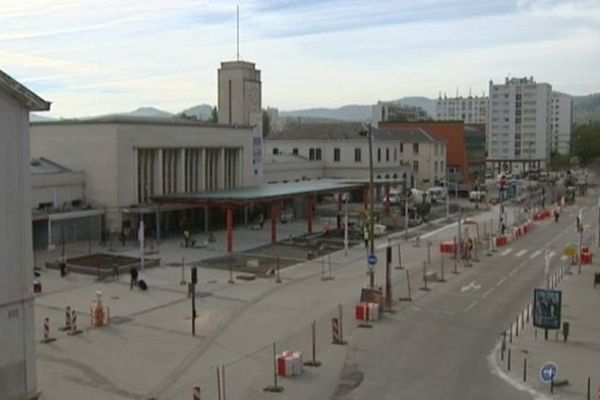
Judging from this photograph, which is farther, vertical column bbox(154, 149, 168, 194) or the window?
the window

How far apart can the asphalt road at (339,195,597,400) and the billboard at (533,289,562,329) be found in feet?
5.64

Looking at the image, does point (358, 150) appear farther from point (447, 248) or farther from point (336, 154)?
point (447, 248)

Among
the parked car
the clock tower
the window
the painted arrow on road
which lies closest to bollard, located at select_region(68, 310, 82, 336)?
the painted arrow on road

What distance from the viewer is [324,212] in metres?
80.4

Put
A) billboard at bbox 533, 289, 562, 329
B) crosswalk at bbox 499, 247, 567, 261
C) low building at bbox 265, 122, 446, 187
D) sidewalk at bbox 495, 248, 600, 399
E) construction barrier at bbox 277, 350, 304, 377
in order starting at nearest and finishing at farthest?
sidewalk at bbox 495, 248, 600, 399
construction barrier at bbox 277, 350, 304, 377
billboard at bbox 533, 289, 562, 329
crosswalk at bbox 499, 247, 567, 261
low building at bbox 265, 122, 446, 187

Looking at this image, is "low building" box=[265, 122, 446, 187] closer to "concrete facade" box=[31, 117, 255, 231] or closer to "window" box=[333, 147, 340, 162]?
"window" box=[333, 147, 340, 162]

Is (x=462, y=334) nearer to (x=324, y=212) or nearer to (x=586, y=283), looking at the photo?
(x=586, y=283)

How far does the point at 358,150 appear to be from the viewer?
3792 inches

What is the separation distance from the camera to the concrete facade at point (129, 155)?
185 feet

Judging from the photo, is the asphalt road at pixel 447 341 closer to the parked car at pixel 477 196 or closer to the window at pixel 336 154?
the parked car at pixel 477 196

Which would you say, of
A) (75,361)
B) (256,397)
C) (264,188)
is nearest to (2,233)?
(75,361)

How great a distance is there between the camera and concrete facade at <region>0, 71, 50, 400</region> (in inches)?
819

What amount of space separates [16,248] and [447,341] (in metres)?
15.3

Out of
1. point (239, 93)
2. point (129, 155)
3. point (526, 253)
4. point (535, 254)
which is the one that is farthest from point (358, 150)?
point (535, 254)
